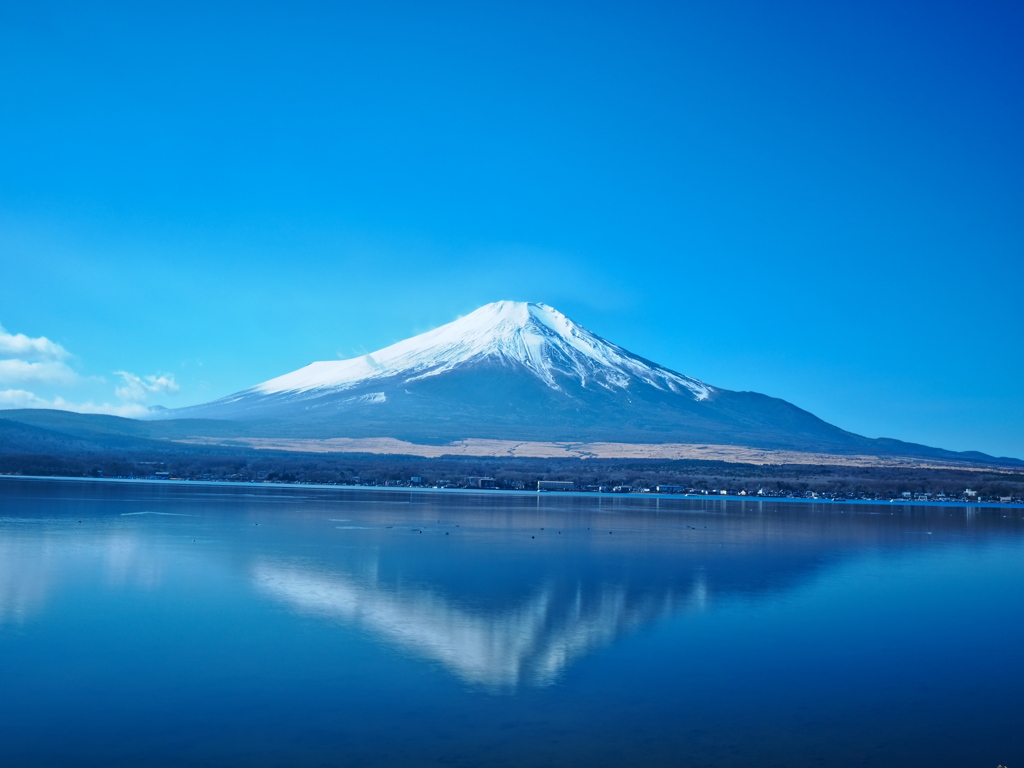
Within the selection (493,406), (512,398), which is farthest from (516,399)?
(493,406)

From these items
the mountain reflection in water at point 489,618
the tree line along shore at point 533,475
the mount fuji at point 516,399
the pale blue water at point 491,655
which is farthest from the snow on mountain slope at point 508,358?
the mountain reflection in water at point 489,618

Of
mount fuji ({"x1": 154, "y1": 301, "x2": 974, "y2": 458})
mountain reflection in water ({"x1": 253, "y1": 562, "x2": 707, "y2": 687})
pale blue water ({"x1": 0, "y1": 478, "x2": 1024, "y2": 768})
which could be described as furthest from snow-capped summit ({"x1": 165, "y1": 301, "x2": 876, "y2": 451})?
mountain reflection in water ({"x1": 253, "y1": 562, "x2": 707, "y2": 687})

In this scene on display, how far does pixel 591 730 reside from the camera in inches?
335

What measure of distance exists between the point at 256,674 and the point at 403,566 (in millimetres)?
8922

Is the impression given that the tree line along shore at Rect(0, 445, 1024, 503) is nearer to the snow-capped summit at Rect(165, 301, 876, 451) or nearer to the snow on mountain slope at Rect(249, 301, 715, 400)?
the snow-capped summit at Rect(165, 301, 876, 451)

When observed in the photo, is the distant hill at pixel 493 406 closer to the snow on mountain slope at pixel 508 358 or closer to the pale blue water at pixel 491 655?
the snow on mountain slope at pixel 508 358

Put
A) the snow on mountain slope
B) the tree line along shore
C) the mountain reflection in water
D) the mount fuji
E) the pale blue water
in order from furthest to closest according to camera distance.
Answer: the snow on mountain slope
the mount fuji
the tree line along shore
the mountain reflection in water
the pale blue water

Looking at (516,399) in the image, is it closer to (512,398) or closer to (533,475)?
(512,398)

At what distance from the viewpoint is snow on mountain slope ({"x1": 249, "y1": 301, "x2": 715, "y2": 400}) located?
144m

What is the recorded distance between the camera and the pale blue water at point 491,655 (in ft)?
26.8

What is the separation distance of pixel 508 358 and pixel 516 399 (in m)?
16.3

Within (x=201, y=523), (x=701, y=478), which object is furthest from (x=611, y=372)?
(x=201, y=523)

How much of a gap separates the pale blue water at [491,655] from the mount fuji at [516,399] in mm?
85136

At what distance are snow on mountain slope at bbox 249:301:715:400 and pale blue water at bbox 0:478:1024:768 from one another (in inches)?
4586
